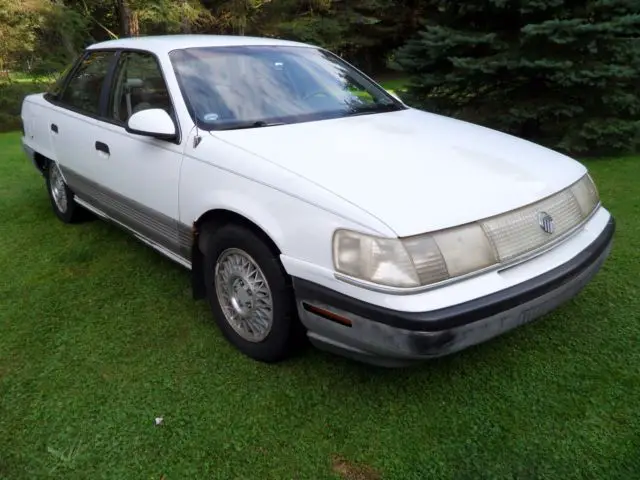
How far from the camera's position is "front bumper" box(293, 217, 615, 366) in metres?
2.11

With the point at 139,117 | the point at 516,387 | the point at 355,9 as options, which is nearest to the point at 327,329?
the point at 516,387

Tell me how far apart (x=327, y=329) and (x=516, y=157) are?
53.3 inches

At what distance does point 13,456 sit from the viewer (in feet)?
7.57

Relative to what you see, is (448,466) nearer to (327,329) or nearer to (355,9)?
(327,329)

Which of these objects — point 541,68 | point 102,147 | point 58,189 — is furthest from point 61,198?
point 541,68

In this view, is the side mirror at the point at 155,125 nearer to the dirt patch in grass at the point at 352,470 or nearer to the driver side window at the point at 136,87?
the driver side window at the point at 136,87

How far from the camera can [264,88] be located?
331cm

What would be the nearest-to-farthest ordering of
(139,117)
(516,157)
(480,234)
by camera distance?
(480,234), (516,157), (139,117)

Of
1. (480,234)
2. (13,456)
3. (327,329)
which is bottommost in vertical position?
(13,456)

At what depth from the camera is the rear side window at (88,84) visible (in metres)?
3.95

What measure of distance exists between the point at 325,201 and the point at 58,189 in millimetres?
3539

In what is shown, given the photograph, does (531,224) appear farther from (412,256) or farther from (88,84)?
(88,84)

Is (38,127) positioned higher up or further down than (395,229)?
further down

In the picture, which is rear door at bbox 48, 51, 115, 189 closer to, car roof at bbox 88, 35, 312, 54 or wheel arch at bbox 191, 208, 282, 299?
car roof at bbox 88, 35, 312, 54
